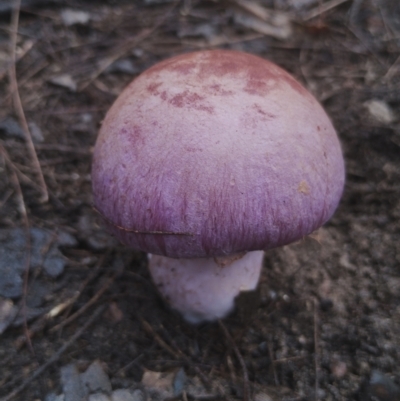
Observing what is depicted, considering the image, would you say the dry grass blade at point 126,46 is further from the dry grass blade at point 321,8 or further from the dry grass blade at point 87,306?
the dry grass blade at point 87,306

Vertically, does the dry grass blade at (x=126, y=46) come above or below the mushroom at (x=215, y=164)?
below

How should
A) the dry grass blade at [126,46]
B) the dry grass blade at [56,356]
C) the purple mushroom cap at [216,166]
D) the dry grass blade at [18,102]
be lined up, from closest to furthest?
the purple mushroom cap at [216,166]
the dry grass blade at [56,356]
the dry grass blade at [18,102]
the dry grass blade at [126,46]

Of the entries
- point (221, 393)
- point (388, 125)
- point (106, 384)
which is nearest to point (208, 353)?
point (221, 393)

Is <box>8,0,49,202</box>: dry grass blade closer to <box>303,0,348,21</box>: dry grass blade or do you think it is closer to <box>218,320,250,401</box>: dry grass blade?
<box>218,320,250,401</box>: dry grass blade

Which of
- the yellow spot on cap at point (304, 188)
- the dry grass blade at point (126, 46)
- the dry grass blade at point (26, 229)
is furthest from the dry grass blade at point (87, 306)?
the dry grass blade at point (126, 46)

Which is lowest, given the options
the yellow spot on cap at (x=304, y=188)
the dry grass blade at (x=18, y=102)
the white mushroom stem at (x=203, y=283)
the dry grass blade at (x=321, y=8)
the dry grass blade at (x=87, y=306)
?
the dry grass blade at (x=87, y=306)

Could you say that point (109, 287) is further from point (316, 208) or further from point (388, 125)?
point (388, 125)
